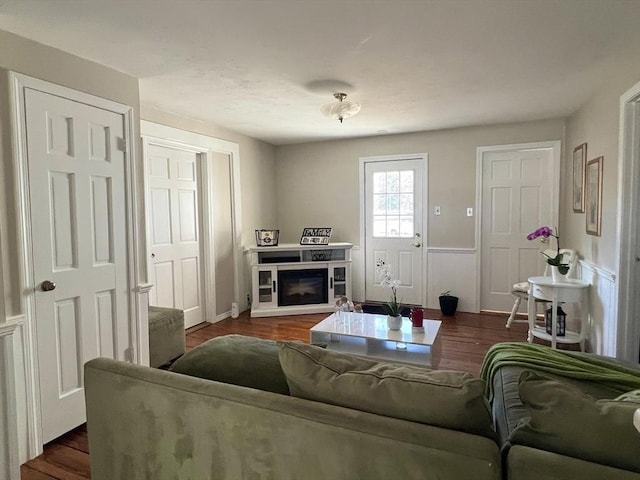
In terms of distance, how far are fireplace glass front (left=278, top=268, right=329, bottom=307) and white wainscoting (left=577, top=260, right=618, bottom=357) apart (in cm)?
275

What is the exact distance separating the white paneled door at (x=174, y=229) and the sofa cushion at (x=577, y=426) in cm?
340

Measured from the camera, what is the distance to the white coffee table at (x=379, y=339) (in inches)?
106

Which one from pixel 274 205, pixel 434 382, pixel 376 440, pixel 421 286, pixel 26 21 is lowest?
pixel 421 286

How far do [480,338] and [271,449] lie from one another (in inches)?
126

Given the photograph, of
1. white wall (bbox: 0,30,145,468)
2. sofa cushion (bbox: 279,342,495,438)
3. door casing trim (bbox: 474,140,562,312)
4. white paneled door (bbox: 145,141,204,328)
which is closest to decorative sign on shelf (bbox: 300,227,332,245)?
white paneled door (bbox: 145,141,204,328)

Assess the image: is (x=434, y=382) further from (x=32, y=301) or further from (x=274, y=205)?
(x=274, y=205)

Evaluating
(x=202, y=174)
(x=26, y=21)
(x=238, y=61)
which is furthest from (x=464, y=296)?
(x=26, y=21)

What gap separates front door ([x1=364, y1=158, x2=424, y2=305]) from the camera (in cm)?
492

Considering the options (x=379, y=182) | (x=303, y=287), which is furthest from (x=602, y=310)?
(x=303, y=287)

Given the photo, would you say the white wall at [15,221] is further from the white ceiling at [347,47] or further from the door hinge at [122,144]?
the door hinge at [122,144]

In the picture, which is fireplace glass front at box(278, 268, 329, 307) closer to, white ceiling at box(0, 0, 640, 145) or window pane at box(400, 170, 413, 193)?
window pane at box(400, 170, 413, 193)

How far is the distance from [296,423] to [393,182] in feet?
14.2

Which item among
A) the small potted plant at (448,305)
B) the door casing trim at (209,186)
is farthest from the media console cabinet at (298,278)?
the small potted plant at (448,305)

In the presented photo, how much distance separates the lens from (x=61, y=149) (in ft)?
7.09
